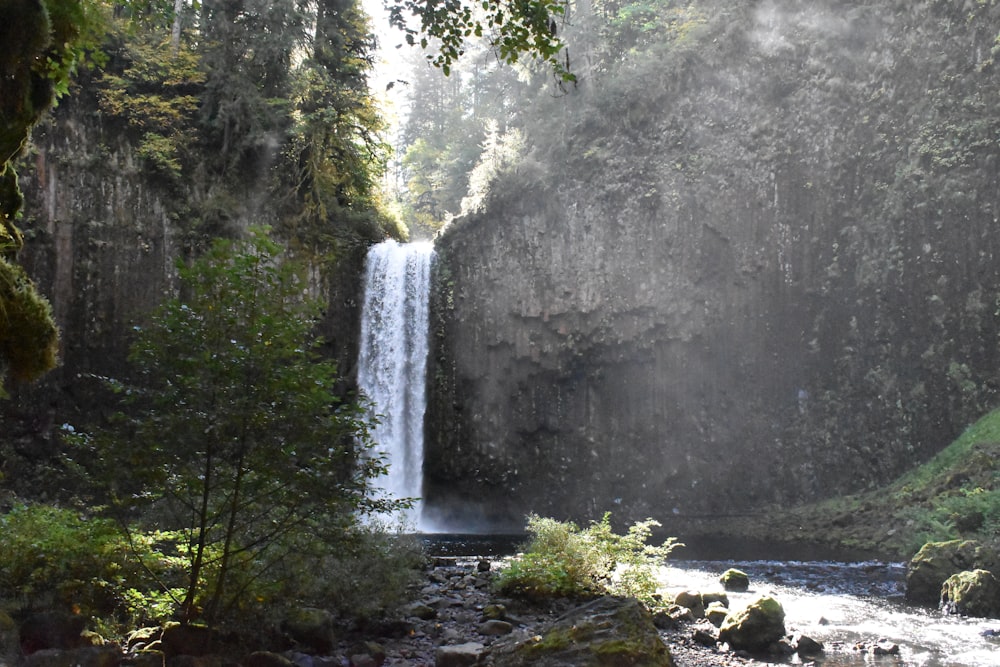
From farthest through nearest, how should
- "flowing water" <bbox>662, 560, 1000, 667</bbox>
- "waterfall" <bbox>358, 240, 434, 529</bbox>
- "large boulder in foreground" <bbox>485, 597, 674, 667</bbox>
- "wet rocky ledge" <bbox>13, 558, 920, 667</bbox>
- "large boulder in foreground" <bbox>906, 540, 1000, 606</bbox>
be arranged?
"waterfall" <bbox>358, 240, 434, 529</bbox>, "large boulder in foreground" <bbox>906, 540, 1000, 606</bbox>, "flowing water" <bbox>662, 560, 1000, 667</bbox>, "large boulder in foreground" <bbox>485, 597, 674, 667</bbox>, "wet rocky ledge" <bbox>13, 558, 920, 667</bbox>

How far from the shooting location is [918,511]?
53.2ft

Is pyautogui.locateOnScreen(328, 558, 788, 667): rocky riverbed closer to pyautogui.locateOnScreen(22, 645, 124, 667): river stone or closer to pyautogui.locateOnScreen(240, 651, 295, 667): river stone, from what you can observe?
pyautogui.locateOnScreen(240, 651, 295, 667): river stone

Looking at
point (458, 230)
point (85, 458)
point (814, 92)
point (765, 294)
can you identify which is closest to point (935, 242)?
point (765, 294)

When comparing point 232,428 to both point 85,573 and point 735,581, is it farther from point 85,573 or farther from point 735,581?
point 735,581

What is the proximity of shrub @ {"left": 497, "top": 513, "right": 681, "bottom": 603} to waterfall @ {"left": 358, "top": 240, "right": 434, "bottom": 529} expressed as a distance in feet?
35.8


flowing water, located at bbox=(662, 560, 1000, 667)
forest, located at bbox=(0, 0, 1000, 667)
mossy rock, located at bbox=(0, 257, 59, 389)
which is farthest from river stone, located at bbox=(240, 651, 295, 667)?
forest, located at bbox=(0, 0, 1000, 667)

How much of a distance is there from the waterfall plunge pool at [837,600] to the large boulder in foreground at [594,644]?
83.3 inches

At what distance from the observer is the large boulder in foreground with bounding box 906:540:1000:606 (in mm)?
11422

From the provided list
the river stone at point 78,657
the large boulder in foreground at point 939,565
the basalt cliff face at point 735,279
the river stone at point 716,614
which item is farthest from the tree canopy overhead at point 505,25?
the basalt cliff face at point 735,279

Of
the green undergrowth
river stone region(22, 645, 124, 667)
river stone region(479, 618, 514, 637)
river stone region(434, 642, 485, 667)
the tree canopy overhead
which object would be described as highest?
the tree canopy overhead

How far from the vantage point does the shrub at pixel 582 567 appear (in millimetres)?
10430

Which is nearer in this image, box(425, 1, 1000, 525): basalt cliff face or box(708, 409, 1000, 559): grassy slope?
box(708, 409, 1000, 559): grassy slope

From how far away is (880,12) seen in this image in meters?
22.7

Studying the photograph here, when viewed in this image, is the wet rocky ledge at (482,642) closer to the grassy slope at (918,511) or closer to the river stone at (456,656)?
the river stone at (456,656)
